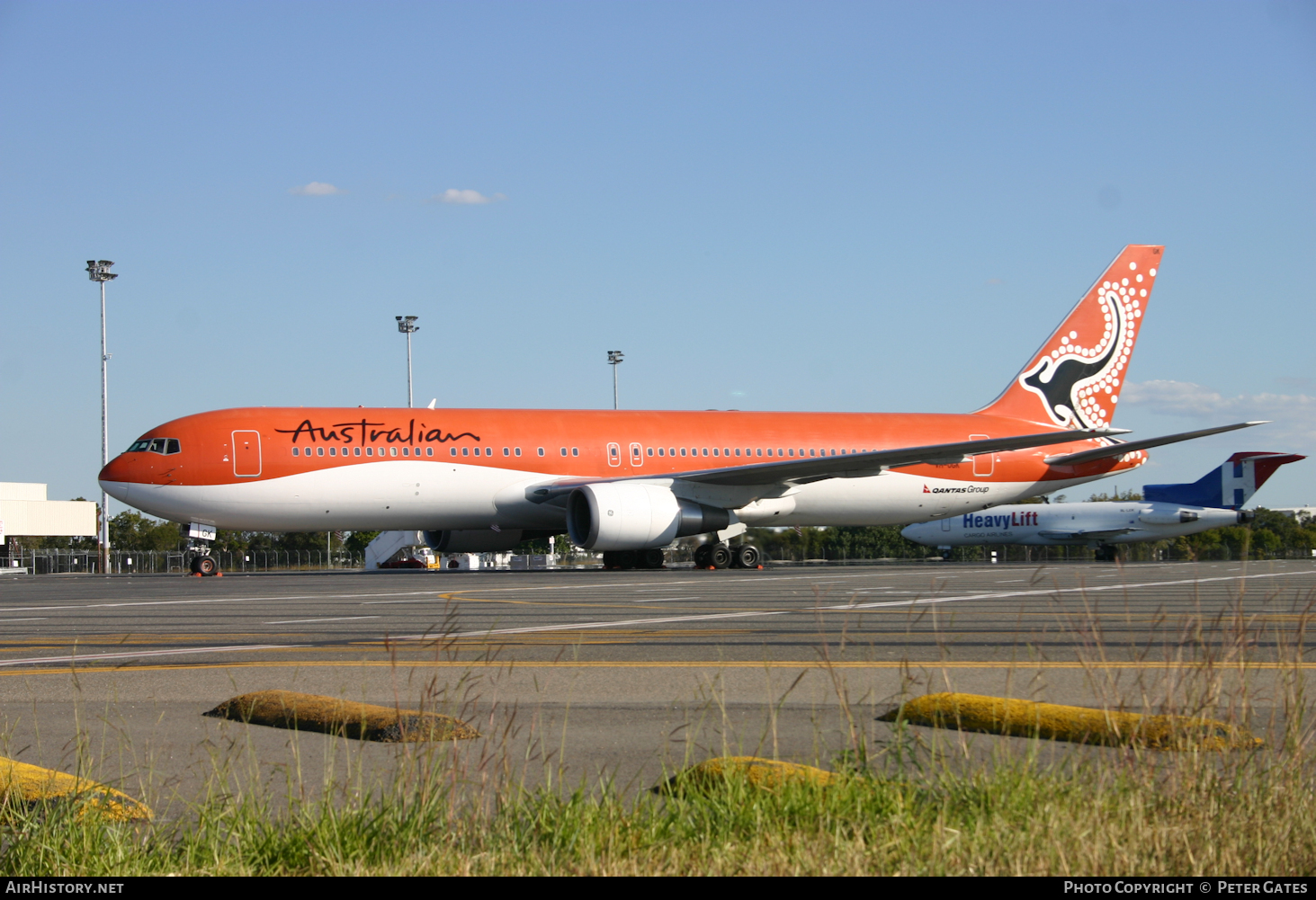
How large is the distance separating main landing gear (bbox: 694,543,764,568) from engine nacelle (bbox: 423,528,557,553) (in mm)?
3673

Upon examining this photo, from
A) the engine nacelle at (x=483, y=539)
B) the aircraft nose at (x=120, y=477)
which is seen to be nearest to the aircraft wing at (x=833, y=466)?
the engine nacelle at (x=483, y=539)

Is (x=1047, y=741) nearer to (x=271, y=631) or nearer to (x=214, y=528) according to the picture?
(x=271, y=631)

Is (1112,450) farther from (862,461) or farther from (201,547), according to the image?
(201,547)

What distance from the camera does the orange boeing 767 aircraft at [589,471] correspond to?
24266 millimetres

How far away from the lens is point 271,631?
426 inches

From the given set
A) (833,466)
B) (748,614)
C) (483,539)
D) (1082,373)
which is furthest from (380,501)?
(1082,373)

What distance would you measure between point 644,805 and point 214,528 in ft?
→ 77.5

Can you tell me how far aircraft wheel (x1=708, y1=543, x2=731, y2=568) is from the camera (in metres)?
27.1

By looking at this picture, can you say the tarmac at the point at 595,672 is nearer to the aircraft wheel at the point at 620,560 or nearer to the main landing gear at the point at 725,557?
the main landing gear at the point at 725,557

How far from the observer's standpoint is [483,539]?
28.6 m

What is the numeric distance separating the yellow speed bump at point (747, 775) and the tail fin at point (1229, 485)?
42.5 metres

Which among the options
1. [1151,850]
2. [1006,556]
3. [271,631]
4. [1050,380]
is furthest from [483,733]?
[1006,556]

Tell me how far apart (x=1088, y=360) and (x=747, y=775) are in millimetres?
30788

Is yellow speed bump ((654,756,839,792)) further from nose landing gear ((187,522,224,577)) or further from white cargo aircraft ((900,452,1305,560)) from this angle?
white cargo aircraft ((900,452,1305,560))
